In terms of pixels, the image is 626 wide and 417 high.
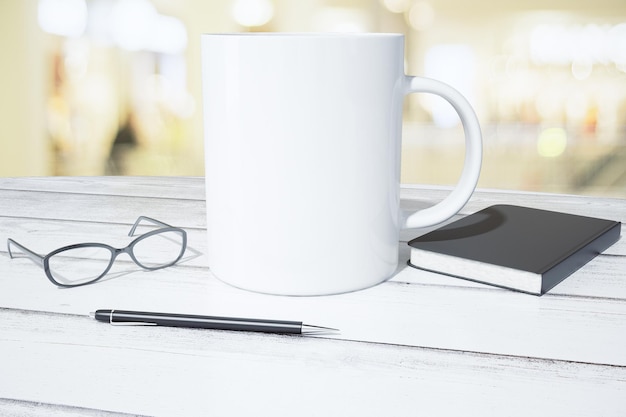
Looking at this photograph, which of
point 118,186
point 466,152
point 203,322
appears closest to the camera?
point 203,322

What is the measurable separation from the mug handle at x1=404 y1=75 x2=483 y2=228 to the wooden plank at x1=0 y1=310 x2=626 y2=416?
0.57 ft

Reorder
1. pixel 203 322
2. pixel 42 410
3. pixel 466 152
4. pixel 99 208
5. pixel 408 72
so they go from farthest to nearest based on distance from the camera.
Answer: pixel 408 72 < pixel 99 208 < pixel 466 152 < pixel 203 322 < pixel 42 410

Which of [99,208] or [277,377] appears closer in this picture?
[277,377]

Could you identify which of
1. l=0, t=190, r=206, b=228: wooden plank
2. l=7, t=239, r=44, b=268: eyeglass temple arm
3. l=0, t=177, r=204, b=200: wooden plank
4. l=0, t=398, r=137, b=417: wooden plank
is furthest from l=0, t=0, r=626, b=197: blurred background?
l=0, t=398, r=137, b=417: wooden plank

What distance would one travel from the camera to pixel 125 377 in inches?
17.9

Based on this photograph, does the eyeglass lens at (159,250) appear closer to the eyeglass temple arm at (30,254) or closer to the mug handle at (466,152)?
the eyeglass temple arm at (30,254)

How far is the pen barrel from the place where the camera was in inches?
20.3

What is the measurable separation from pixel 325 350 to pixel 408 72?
1.88 m

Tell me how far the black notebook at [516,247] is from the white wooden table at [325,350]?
0.01 meters

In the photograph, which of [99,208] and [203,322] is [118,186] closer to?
[99,208]

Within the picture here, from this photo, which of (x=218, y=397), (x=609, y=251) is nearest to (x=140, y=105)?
(x=609, y=251)

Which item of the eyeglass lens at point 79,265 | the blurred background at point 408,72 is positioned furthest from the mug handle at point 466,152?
the blurred background at point 408,72

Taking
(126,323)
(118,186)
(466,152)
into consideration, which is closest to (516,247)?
(466,152)

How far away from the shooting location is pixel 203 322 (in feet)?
1.72
